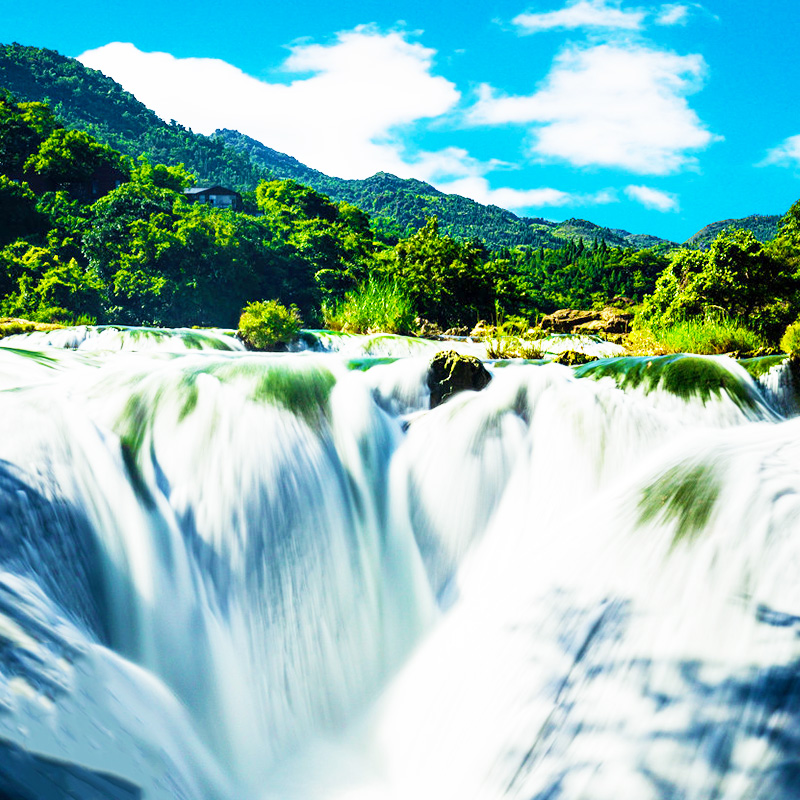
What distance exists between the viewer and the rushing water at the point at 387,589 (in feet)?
7.79

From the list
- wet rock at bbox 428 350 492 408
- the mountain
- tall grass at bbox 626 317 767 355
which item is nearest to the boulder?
tall grass at bbox 626 317 767 355

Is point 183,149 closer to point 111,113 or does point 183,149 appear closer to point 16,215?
point 111,113

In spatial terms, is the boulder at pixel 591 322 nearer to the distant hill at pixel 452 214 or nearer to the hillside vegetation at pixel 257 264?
the hillside vegetation at pixel 257 264

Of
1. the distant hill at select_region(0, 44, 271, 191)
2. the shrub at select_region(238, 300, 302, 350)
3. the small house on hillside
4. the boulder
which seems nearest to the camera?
the shrub at select_region(238, 300, 302, 350)

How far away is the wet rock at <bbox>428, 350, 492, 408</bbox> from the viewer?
6238 mm

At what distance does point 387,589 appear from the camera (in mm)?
4617

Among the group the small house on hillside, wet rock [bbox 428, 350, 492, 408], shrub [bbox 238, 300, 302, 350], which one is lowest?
wet rock [bbox 428, 350, 492, 408]

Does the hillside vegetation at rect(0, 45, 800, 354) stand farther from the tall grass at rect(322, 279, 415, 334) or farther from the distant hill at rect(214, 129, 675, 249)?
the distant hill at rect(214, 129, 675, 249)

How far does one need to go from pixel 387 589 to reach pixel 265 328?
898 cm

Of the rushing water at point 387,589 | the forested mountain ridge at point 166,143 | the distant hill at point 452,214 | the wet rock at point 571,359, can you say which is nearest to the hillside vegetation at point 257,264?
the wet rock at point 571,359

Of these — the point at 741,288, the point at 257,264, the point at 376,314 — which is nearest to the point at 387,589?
the point at 741,288

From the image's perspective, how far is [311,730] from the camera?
3818 mm

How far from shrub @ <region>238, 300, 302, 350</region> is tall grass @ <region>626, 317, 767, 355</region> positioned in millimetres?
7393

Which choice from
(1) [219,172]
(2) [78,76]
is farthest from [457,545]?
(2) [78,76]
